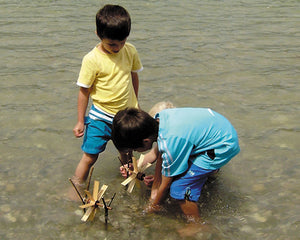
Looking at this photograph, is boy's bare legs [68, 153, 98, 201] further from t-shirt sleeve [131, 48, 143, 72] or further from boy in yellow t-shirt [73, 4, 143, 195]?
t-shirt sleeve [131, 48, 143, 72]

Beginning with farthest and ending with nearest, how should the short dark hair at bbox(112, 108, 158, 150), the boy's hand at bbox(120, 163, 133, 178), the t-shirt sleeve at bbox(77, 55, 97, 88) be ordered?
the boy's hand at bbox(120, 163, 133, 178) < the t-shirt sleeve at bbox(77, 55, 97, 88) < the short dark hair at bbox(112, 108, 158, 150)

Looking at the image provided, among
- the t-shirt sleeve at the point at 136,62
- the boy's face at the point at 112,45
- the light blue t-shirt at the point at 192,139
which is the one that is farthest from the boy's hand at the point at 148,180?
the boy's face at the point at 112,45

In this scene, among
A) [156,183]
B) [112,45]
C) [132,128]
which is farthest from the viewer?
[156,183]

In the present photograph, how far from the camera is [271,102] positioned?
4.93 metres

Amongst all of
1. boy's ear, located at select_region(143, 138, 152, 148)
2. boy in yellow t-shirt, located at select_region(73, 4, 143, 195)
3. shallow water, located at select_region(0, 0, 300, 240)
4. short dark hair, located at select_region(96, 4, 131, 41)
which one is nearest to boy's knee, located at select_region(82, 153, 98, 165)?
boy in yellow t-shirt, located at select_region(73, 4, 143, 195)

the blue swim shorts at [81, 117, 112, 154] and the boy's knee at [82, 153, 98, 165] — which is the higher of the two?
the blue swim shorts at [81, 117, 112, 154]

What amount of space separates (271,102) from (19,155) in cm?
299

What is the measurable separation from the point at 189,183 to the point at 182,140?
15.6 inches

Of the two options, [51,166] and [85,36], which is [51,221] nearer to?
[51,166]

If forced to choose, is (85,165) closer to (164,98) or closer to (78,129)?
(78,129)

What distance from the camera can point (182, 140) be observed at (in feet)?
8.70

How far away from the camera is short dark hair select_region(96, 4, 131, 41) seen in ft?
9.35

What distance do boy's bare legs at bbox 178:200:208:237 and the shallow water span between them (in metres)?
0.06

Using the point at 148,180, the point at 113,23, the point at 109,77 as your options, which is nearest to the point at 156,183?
the point at 148,180
